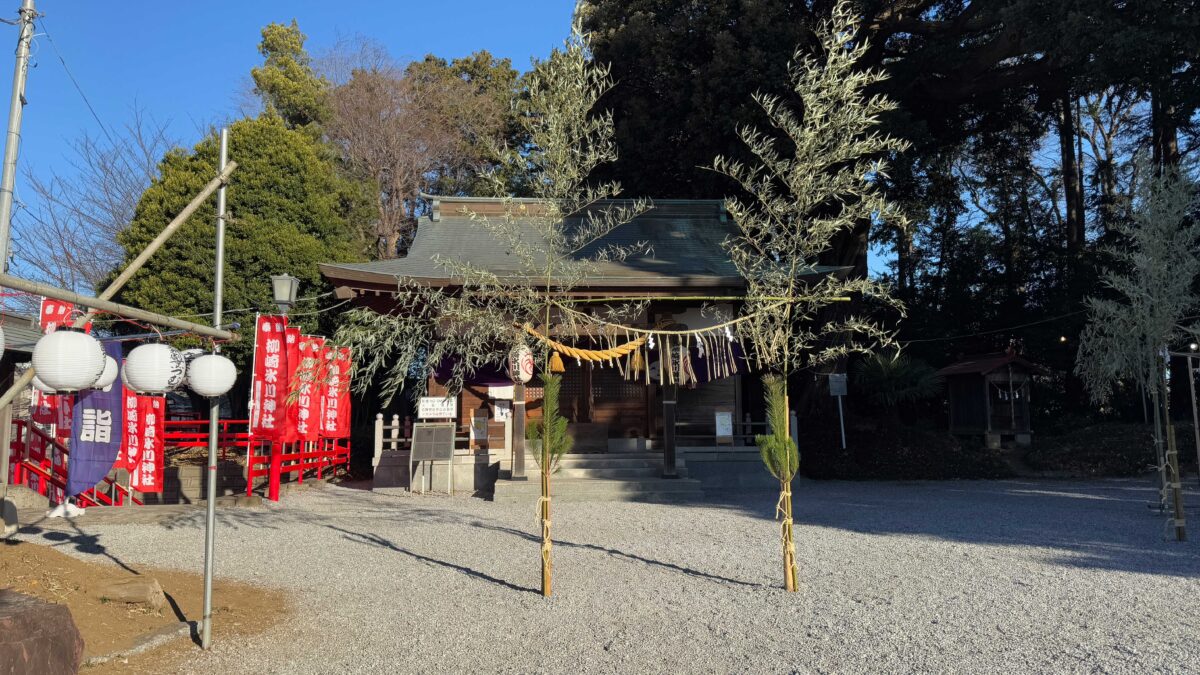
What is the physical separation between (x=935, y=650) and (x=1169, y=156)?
21.4 m

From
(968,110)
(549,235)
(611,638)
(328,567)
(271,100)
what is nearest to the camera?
(611,638)

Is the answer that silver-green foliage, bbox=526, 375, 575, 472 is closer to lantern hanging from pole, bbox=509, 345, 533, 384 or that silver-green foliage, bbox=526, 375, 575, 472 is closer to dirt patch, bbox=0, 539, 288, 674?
lantern hanging from pole, bbox=509, 345, 533, 384

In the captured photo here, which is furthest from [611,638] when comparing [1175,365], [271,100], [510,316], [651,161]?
[271,100]

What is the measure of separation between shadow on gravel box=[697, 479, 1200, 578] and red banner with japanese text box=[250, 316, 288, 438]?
23.0 ft

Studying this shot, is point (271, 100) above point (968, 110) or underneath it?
above

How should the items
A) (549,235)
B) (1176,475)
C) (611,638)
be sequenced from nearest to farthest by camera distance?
(611,638) < (549,235) < (1176,475)

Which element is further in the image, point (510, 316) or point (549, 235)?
point (510, 316)

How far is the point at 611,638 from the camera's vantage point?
17.4 feet

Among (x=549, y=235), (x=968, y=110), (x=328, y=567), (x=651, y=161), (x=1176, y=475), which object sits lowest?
(x=328, y=567)

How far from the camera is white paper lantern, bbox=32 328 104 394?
4457mm

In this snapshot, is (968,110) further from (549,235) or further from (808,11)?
(549,235)

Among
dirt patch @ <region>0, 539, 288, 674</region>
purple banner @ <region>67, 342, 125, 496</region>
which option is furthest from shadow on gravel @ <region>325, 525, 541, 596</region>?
purple banner @ <region>67, 342, 125, 496</region>

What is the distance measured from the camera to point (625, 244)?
56.1 ft

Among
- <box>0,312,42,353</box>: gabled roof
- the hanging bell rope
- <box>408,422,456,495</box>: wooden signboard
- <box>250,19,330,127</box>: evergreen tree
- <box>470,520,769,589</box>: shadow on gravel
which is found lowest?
<box>470,520,769,589</box>: shadow on gravel
